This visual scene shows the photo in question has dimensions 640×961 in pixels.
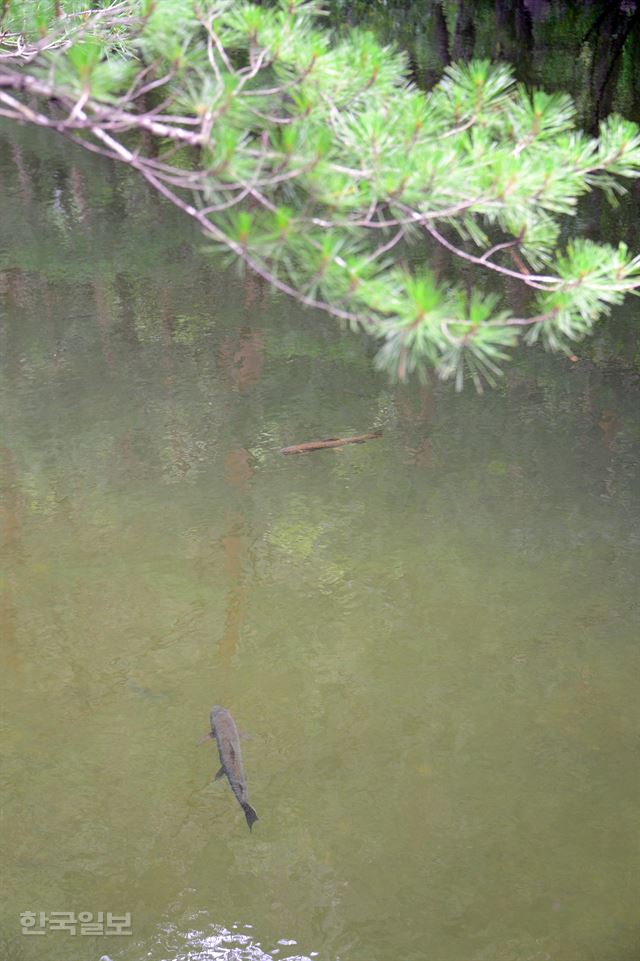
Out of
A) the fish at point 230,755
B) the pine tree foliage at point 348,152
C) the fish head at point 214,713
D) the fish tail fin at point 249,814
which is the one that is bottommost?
the fish tail fin at point 249,814

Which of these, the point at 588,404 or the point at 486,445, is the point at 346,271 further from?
the point at 588,404

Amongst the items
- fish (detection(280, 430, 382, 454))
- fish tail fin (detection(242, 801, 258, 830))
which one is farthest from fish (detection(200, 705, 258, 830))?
fish (detection(280, 430, 382, 454))

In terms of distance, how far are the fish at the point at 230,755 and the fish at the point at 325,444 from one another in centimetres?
132

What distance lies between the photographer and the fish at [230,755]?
2.20 meters

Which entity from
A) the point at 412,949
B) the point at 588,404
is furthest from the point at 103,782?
the point at 588,404

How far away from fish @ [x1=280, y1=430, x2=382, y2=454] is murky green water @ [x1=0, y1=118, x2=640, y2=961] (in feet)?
0.23

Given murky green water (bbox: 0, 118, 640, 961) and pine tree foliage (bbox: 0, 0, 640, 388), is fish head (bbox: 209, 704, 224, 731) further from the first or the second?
pine tree foliage (bbox: 0, 0, 640, 388)

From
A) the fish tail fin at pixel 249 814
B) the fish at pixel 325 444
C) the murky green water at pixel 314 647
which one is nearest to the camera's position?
the murky green water at pixel 314 647

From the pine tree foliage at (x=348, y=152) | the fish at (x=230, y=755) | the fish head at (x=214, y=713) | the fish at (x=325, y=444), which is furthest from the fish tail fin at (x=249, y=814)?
the fish at (x=325, y=444)

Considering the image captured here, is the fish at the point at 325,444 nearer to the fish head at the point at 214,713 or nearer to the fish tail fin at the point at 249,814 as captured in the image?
the fish head at the point at 214,713

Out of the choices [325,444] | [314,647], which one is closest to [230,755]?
[314,647]

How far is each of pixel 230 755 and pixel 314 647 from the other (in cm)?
51

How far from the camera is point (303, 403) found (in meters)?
3.87

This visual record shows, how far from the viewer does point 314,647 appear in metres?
2.71
